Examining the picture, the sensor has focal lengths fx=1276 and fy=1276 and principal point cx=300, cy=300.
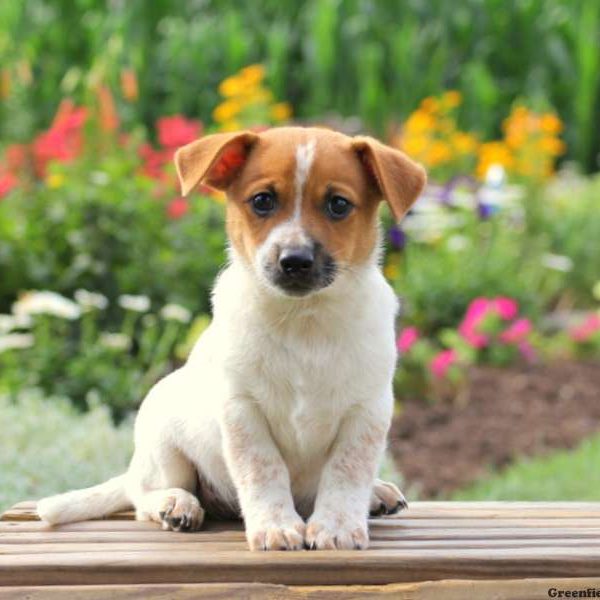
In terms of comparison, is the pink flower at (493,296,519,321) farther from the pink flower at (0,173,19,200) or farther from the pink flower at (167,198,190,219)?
the pink flower at (0,173,19,200)

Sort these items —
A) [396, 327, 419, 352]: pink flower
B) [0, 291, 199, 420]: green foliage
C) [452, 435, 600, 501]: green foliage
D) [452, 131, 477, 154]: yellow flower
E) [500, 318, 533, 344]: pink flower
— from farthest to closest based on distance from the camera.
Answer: [452, 131, 477, 154]: yellow flower → [500, 318, 533, 344]: pink flower → [396, 327, 419, 352]: pink flower → [0, 291, 199, 420]: green foliage → [452, 435, 600, 501]: green foliage

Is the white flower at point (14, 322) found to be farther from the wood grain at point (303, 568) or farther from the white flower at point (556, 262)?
the white flower at point (556, 262)

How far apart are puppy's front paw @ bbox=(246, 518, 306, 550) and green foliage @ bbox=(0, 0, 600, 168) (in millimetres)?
9118

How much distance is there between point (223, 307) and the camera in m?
3.64

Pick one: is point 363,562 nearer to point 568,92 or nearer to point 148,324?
point 148,324

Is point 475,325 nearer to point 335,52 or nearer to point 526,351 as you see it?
point 526,351

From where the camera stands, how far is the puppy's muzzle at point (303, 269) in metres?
3.29

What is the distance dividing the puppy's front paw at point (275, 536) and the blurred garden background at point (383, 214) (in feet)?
6.05

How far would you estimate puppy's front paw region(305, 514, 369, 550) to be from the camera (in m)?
3.32

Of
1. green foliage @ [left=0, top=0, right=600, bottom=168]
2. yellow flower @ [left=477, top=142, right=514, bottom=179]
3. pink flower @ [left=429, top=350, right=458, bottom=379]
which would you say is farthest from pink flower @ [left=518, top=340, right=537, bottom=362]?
green foliage @ [left=0, top=0, right=600, bottom=168]

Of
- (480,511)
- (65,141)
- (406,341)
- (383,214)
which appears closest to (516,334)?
A: (406,341)

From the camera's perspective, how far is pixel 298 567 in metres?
3.18

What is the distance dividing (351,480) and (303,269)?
23.6 inches

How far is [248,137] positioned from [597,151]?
1121 cm
